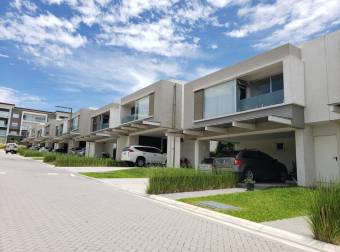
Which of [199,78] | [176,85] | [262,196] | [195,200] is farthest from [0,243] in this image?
[176,85]

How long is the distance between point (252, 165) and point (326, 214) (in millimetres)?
9906

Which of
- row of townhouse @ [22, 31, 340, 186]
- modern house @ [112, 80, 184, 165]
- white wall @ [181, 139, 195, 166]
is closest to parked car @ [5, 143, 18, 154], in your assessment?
modern house @ [112, 80, 184, 165]

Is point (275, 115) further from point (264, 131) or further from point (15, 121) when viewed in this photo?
point (15, 121)

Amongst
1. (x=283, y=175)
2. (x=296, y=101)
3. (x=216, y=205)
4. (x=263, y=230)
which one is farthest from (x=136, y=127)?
(x=263, y=230)

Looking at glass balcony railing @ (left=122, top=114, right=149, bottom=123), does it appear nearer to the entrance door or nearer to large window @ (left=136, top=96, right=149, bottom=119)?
large window @ (left=136, top=96, right=149, bottom=119)

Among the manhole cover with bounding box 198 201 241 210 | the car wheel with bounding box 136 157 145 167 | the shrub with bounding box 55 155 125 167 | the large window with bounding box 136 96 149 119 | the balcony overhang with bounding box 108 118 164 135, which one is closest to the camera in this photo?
the manhole cover with bounding box 198 201 241 210

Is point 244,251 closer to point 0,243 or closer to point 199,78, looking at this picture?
point 0,243

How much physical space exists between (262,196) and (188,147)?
17.6 metres

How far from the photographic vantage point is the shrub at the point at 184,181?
1206 cm

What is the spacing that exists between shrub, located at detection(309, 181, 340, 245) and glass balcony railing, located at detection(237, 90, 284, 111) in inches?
389

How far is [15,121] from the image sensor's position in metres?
106

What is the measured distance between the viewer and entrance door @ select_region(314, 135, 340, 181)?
13789 mm

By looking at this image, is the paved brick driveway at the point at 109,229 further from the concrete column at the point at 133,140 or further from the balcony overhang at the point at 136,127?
the concrete column at the point at 133,140

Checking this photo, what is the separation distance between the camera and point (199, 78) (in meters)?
21.5
